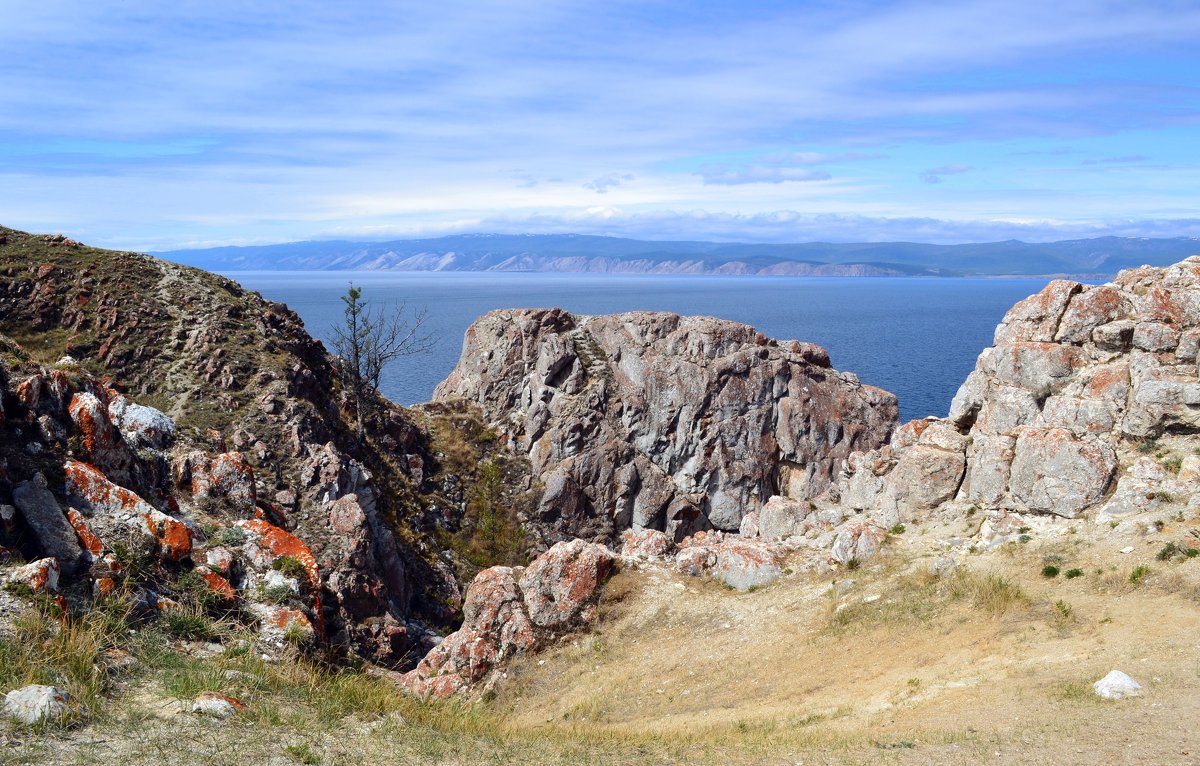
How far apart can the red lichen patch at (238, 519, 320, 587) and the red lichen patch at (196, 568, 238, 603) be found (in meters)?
3.15

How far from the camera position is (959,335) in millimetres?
150000

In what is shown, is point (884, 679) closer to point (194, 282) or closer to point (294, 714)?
point (294, 714)

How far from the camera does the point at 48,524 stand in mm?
16984

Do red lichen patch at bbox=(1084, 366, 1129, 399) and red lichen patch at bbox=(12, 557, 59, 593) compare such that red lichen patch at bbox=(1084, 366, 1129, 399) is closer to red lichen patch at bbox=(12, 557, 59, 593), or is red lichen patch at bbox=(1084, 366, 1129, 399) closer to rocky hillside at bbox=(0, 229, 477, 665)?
rocky hillside at bbox=(0, 229, 477, 665)

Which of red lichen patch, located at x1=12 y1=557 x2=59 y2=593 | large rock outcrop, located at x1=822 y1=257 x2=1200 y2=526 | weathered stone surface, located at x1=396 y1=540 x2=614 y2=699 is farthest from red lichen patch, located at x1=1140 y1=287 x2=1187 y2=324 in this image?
red lichen patch, located at x1=12 y1=557 x2=59 y2=593

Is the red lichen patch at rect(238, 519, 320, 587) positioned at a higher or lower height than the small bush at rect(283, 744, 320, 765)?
lower

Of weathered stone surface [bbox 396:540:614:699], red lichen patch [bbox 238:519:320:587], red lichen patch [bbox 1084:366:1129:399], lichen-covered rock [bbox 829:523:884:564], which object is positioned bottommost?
weathered stone surface [bbox 396:540:614:699]

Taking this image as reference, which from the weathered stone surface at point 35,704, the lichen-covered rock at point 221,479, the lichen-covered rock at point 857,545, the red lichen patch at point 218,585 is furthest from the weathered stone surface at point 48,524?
the lichen-covered rock at point 857,545

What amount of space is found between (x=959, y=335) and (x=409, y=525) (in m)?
138

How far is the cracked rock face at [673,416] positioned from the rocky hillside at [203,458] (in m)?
7.78

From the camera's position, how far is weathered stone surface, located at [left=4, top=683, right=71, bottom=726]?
410 inches

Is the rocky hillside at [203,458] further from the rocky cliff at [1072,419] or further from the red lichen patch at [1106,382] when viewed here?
the red lichen patch at [1106,382]

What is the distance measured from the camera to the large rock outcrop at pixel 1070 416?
2500 cm

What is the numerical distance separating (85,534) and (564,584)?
14319 millimetres
